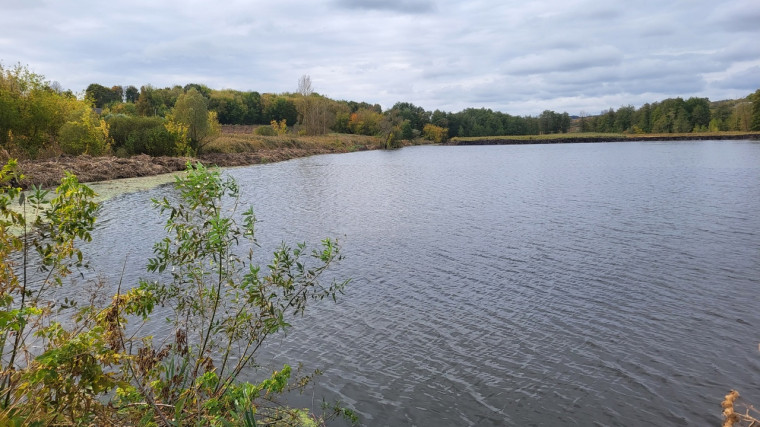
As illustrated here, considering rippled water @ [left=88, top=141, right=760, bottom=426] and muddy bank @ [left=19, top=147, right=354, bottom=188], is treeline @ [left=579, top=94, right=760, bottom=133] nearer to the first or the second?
rippled water @ [left=88, top=141, right=760, bottom=426]

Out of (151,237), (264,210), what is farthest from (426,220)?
(151,237)

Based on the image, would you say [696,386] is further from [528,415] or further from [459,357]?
[459,357]

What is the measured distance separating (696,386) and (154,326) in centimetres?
993

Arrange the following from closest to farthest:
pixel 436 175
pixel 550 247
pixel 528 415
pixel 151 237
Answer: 1. pixel 528 415
2. pixel 550 247
3. pixel 151 237
4. pixel 436 175

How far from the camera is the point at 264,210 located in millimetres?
24844

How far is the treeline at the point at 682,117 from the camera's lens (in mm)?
116188

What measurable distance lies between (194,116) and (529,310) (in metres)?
52.5

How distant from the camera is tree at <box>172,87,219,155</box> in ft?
181

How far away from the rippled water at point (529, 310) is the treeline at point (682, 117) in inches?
4564

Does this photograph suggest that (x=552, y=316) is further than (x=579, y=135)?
No

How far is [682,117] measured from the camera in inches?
5044

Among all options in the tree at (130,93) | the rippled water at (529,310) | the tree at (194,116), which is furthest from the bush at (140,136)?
the tree at (130,93)

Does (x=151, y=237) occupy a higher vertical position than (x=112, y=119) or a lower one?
lower

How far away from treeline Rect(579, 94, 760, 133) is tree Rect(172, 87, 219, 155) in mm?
115227
